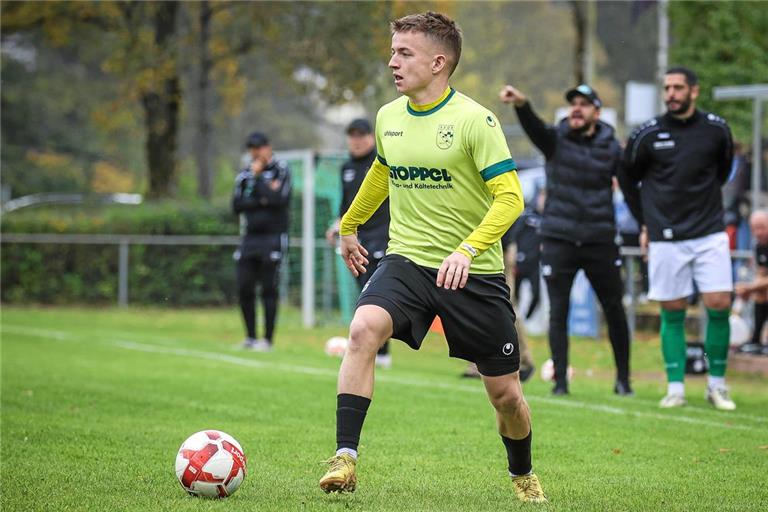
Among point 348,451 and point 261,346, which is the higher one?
point 348,451

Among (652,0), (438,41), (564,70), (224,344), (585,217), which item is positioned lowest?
(224,344)

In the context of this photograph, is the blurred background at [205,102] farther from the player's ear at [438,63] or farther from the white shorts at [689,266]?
the player's ear at [438,63]

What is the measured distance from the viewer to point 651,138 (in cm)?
988

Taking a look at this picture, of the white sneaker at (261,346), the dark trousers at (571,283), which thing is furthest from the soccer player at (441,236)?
the white sneaker at (261,346)

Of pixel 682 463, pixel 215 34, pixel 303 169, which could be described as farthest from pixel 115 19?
pixel 682 463

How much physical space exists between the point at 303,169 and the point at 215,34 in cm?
1167

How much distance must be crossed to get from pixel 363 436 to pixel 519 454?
235cm

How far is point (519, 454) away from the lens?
19.9ft

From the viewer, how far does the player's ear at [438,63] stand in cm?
601

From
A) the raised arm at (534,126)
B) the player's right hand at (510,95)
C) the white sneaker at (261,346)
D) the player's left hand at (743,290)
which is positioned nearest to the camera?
the player's right hand at (510,95)

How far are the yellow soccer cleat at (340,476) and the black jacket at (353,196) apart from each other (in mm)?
6820

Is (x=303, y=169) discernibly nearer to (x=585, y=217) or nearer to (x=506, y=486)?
(x=585, y=217)

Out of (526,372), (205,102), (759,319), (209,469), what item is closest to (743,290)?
(759,319)

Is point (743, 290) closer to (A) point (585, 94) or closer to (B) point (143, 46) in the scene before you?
(A) point (585, 94)
